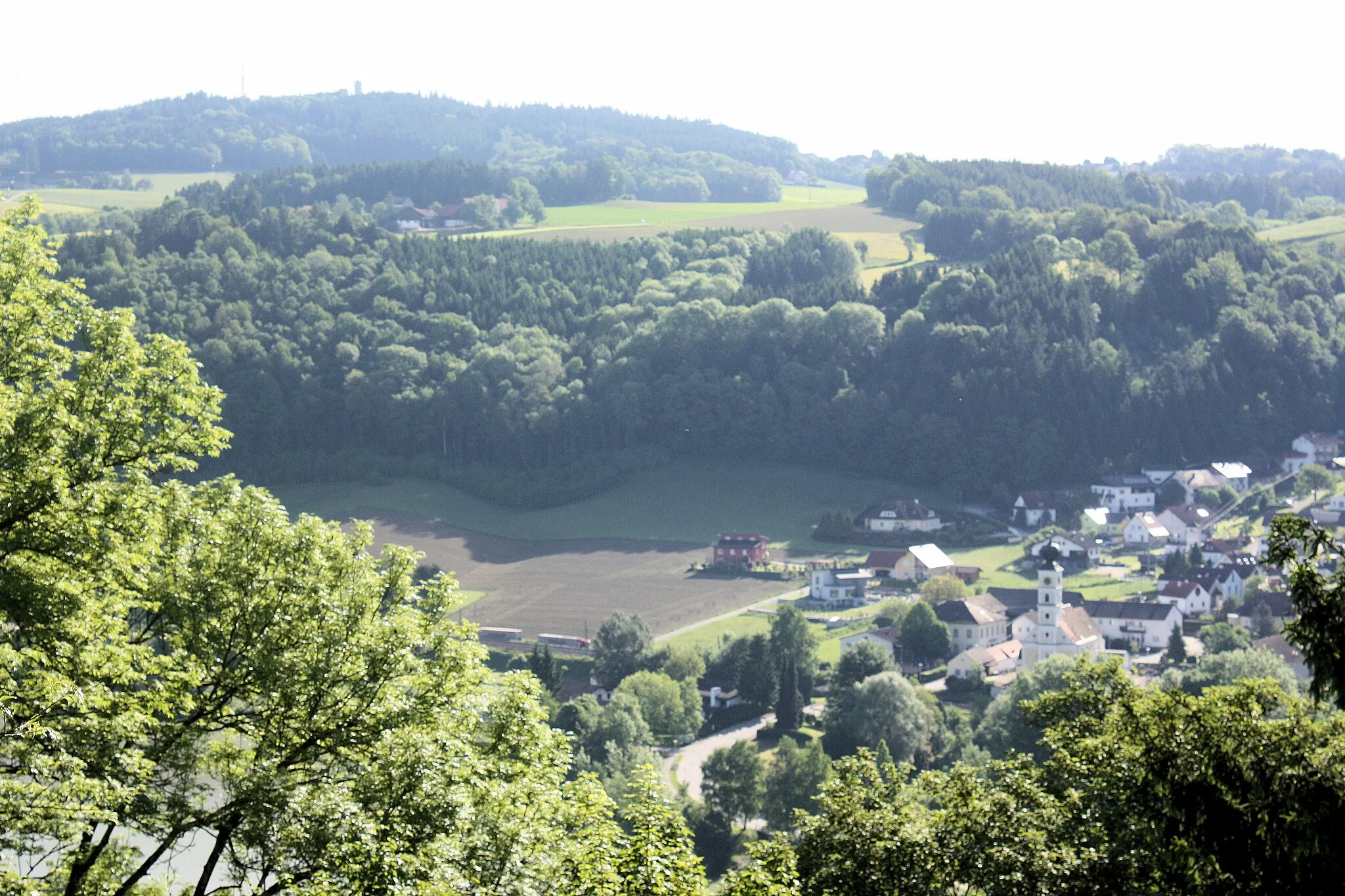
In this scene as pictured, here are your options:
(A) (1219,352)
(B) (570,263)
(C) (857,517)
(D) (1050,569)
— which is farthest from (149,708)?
(B) (570,263)

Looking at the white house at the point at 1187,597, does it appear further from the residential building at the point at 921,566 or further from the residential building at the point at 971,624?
the residential building at the point at 921,566

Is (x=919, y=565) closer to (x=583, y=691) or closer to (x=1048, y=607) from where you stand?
(x=1048, y=607)

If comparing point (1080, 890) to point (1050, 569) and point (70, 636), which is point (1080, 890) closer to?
point (70, 636)

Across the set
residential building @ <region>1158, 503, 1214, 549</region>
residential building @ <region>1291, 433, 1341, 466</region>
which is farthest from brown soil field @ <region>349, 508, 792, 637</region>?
residential building @ <region>1291, 433, 1341, 466</region>

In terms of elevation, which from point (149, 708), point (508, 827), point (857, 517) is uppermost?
point (149, 708)

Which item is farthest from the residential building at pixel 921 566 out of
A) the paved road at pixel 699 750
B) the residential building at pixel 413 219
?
the residential building at pixel 413 219

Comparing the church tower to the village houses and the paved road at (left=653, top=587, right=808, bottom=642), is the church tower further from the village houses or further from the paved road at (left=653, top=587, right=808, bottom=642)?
the village houses
